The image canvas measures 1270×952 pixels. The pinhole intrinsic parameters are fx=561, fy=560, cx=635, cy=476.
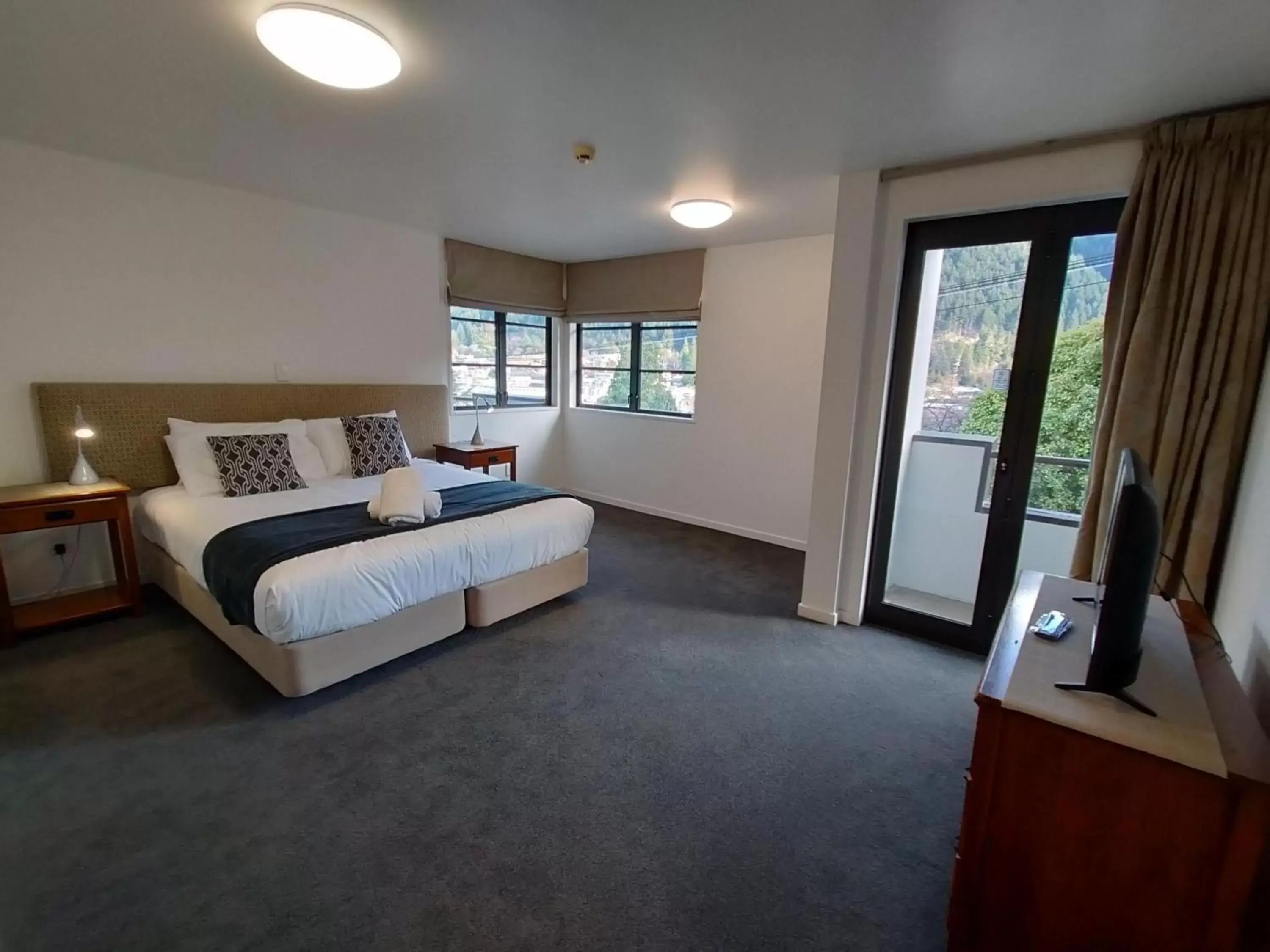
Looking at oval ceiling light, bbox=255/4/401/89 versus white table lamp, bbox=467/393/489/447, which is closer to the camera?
oval ceiling light, bbox=255/4/401/89

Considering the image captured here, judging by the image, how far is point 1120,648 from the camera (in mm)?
1238

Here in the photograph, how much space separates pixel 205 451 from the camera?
332cm

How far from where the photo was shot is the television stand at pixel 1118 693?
120cm

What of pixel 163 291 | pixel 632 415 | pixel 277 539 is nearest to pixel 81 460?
pixel 163 291

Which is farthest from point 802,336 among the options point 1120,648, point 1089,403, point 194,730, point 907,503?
point 194,730

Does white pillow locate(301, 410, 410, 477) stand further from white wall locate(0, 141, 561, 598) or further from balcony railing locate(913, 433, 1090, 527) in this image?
balcony railing locate(913, 433, 1090, 527)

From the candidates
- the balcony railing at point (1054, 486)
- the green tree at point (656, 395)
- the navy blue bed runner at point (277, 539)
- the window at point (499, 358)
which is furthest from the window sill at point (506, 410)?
the balcony railing at point (1054, 486)

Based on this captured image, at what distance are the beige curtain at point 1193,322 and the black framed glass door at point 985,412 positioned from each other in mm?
253

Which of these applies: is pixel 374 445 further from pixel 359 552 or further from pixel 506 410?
pixel 506 410

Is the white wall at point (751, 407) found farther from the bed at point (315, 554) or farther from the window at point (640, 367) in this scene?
the bed at point (315, 554)

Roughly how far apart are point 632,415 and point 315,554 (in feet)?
Answer: 11.9

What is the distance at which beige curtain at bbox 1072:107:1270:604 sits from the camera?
6.76 ft

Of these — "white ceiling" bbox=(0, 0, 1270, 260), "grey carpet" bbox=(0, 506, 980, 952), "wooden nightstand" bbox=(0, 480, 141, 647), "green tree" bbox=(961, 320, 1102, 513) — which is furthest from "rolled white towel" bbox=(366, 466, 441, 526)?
"green tree" bbox=(961, 320, 1102, 513)

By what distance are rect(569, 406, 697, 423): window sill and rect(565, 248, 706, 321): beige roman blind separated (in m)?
0.90
